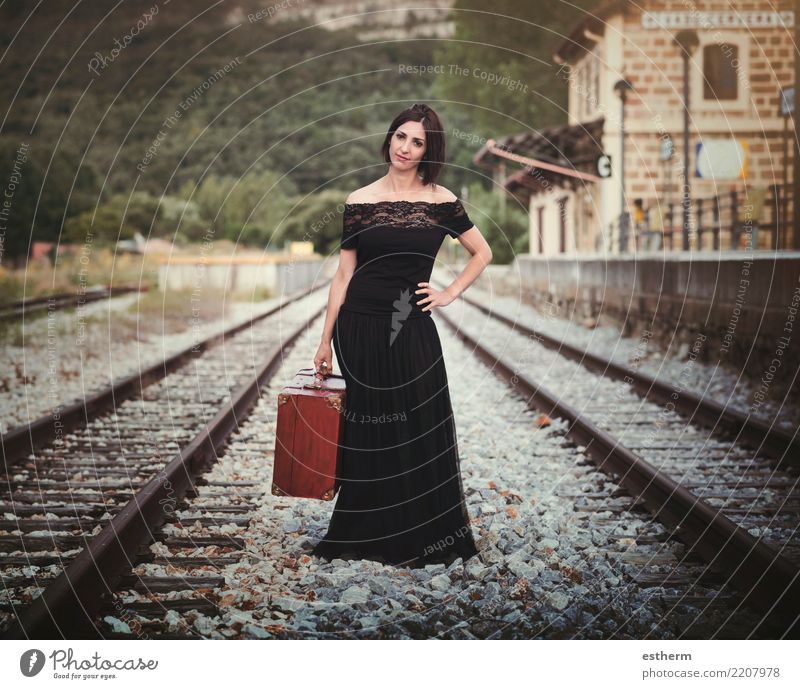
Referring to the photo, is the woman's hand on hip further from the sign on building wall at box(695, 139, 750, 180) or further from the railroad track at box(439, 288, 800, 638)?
the sign on building wall at box(695, 139, 750, 180)

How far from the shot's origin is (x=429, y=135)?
3.78m

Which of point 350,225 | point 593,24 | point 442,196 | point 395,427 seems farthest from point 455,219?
point 593,24

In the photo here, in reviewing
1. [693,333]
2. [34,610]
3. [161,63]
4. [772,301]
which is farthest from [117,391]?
[161,63]

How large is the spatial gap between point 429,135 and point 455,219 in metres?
0.35

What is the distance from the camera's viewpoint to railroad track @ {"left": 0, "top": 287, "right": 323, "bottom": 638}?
3.72 m

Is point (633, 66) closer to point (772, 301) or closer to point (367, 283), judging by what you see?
point (772, 301)

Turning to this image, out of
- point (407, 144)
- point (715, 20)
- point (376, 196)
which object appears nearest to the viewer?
point (407, 144)

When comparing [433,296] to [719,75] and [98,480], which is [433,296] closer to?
[98,480]

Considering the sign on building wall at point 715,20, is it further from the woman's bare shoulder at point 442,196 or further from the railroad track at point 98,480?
the woman's bare shoulder at point 442,196

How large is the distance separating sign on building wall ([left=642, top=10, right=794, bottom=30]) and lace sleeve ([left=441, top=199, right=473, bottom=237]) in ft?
68.4

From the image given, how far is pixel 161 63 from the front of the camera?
53312 millimetres

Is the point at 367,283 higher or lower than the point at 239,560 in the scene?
higher

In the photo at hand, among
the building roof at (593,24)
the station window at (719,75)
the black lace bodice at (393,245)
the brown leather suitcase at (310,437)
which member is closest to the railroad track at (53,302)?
the brown leather suitcase at (310,437)

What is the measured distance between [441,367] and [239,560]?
3.98 ft
